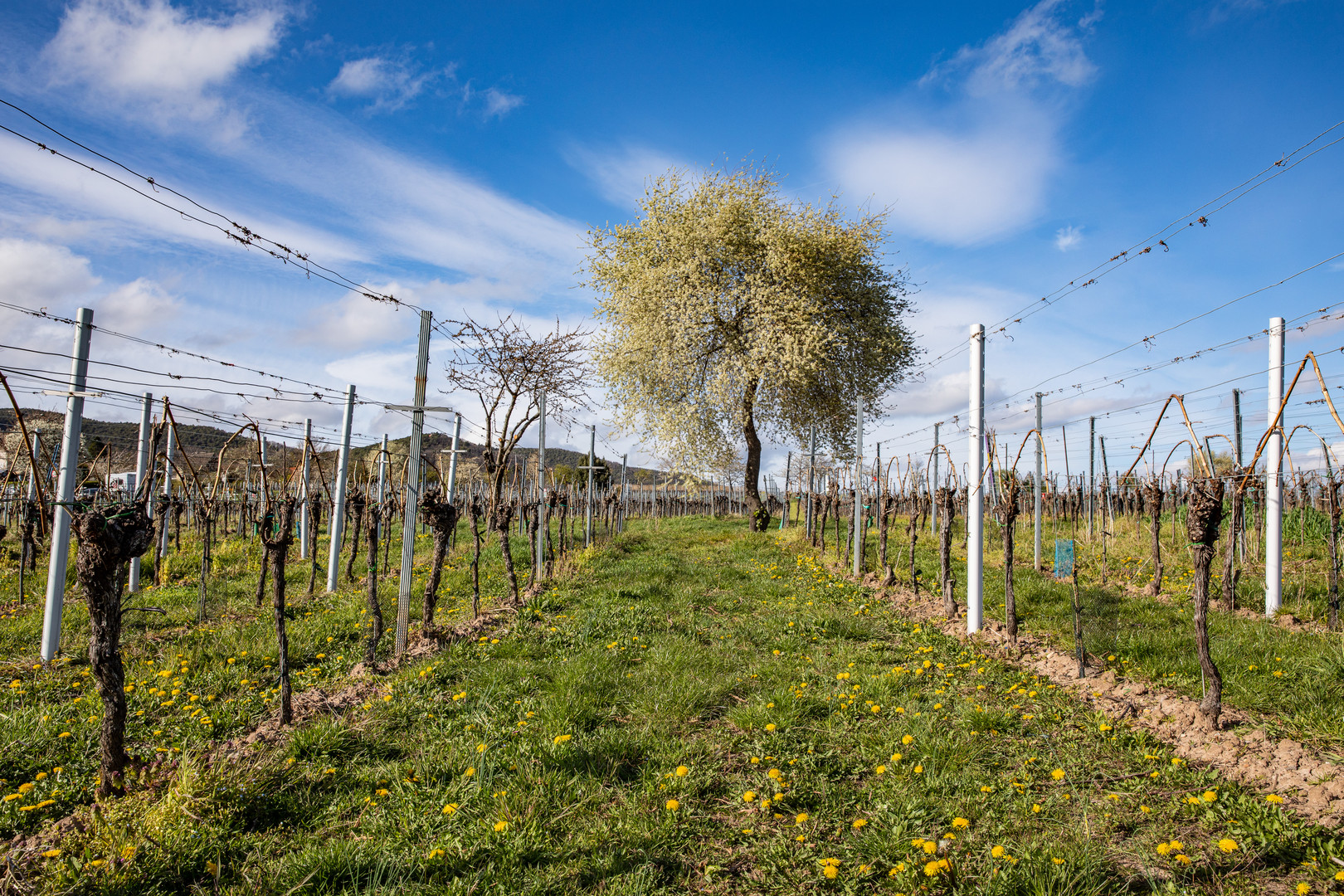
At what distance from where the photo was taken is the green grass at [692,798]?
111 inches

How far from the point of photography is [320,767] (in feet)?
12.3

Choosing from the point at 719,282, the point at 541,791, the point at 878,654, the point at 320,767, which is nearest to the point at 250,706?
the point at 320,767

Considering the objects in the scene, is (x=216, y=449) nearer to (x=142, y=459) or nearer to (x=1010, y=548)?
(x=142, y=459)

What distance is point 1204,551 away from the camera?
177 inches

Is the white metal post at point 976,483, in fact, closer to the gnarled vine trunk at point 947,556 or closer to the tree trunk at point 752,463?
the gnarled vine trunk at point 947,556

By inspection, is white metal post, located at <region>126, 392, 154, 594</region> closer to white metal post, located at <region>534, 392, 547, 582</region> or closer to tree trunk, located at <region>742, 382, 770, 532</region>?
white metal post, located at <region>534, 392, 547, 582</region>

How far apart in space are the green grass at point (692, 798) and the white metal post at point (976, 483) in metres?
1.21

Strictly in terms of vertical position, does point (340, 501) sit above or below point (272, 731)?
above

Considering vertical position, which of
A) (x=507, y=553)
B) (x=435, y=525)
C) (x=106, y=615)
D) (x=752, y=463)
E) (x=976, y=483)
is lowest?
(x=507, y=553)

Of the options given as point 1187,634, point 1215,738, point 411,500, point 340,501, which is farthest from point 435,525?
point 1187,634

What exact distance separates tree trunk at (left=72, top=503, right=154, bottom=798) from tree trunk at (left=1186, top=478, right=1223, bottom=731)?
22.3 feet

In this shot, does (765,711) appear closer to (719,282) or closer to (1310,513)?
(719,282)

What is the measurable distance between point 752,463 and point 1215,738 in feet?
52.3

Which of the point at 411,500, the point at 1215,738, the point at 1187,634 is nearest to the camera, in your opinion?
the point at 1215,738
